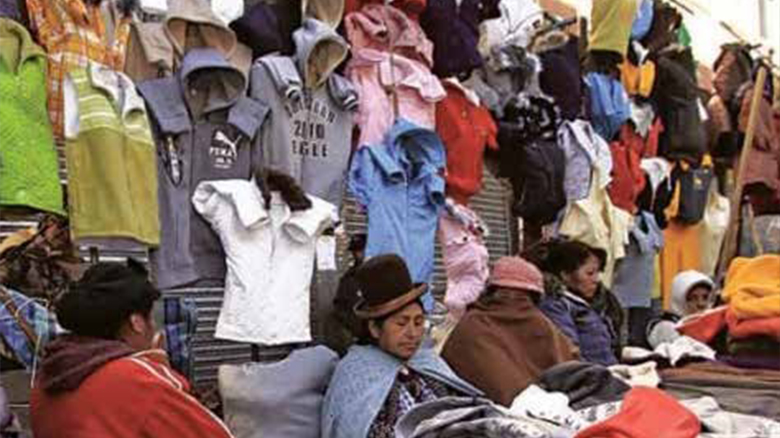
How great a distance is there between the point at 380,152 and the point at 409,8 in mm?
826

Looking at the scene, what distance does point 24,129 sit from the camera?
370 centimetres

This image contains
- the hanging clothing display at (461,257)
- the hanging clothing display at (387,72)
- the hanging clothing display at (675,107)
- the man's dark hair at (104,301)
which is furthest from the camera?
the hanging clothing display at (675,107)

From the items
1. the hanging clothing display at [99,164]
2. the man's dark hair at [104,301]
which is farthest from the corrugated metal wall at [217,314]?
the man's dark hair at [104,301]

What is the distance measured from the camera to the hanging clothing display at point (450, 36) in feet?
18.0

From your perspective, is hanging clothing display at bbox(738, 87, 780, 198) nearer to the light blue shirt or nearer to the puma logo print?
the light blue shirt

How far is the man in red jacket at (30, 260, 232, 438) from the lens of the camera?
306cm

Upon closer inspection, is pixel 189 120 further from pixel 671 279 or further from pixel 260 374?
pixel 671 279

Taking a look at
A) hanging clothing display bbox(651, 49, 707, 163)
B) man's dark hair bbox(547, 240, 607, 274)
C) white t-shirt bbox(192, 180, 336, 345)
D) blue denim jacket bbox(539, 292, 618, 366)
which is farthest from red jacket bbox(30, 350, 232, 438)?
hanging clothing display bbox(651, 49, 707, 163)

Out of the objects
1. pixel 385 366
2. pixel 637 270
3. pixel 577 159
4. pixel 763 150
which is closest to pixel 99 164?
pixel 385 366

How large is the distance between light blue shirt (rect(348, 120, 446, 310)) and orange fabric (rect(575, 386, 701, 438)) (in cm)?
293

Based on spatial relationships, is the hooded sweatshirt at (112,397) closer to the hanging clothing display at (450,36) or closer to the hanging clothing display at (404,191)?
the hanging clothing display at (404,191)

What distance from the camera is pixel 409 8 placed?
17.5 feet

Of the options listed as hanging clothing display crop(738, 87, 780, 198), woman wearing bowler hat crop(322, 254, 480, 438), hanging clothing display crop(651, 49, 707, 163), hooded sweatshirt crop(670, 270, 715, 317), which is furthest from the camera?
hanging clothing display crop(738, 87, 780, 198)

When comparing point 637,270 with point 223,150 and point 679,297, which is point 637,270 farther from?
point 223,150
